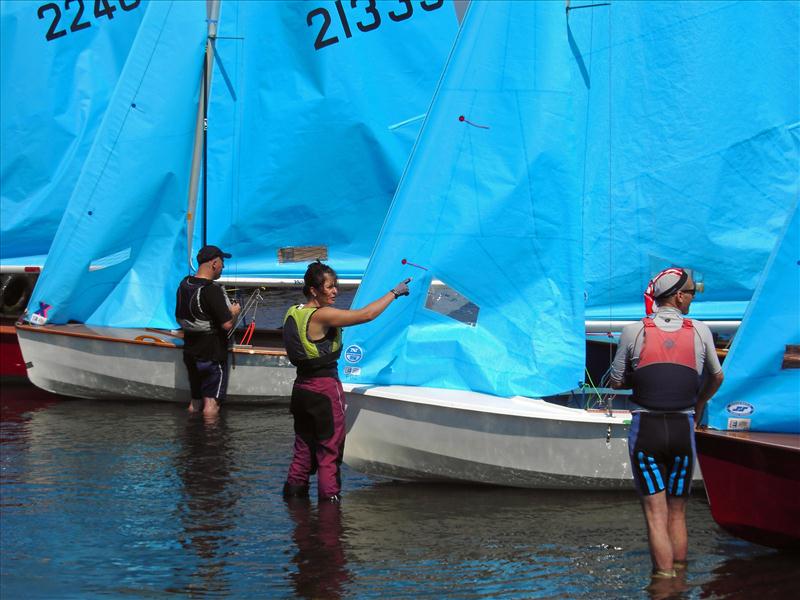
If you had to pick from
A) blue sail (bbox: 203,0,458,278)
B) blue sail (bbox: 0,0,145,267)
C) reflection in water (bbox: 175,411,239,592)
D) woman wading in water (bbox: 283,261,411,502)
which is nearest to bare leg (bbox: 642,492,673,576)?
reflection in water (bbox: 175,411,239,592)

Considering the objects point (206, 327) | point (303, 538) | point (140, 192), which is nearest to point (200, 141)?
point (140, 192)

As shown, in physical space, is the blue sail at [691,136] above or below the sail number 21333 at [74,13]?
below

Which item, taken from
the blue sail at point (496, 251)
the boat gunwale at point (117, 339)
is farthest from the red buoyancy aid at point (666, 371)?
the boat gunwale at point (117, 339)

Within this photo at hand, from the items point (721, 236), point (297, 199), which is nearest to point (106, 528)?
point (721, 236)

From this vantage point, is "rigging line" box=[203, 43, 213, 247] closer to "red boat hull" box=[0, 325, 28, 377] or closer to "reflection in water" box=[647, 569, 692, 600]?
"red boat hull" box=[0, 325, 28, 377]

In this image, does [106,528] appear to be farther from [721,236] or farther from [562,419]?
[721,236]

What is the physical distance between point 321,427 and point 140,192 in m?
6.14

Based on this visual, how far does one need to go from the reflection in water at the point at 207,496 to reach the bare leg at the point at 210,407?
41mm

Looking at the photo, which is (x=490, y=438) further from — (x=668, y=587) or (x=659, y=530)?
(x=659, y=530)

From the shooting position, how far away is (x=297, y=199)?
44.3 feet

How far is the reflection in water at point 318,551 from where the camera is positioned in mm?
6363

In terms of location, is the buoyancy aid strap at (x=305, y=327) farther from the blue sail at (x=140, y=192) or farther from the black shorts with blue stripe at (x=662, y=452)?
the blue sail at (x=140, y=192)

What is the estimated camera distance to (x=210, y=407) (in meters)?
11.7

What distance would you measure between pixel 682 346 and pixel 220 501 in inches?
136
